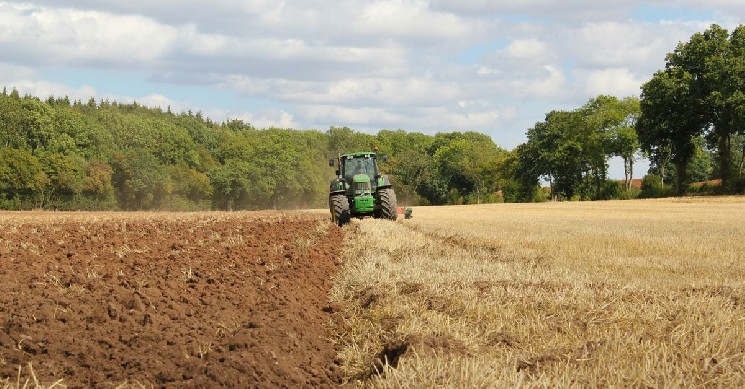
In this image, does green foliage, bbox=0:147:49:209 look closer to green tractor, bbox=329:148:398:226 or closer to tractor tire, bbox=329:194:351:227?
green tractor, bbox=329:148:398:226

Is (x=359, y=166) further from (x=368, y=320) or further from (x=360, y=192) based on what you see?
(x=368, y=320)

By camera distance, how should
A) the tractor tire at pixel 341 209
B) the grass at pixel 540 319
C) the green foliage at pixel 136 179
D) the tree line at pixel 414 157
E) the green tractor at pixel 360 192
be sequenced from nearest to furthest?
the grass at pixel 540 319 < the tractor tire at pixel 341 209 < the green tractor at pixel 360 192 < the tree line at pixel 414 157 < the green foliage at pixel 136 179

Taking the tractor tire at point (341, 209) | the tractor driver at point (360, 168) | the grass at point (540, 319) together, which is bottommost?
the grass at point (540, 319)

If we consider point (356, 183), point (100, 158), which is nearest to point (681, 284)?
point (356, 183)

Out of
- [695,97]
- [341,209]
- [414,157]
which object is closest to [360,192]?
[341,209]

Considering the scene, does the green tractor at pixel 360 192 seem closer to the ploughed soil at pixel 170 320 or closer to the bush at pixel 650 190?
the ploughed soil at pixel 170 320

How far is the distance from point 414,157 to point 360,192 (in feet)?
278

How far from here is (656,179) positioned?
71500 millimetres

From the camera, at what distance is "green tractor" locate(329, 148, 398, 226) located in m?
24.1

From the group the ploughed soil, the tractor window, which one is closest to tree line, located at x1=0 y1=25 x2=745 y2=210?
the tractor window

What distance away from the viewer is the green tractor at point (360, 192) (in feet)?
79.2

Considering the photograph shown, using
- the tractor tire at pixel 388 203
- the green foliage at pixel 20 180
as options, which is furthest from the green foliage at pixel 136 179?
the tractor tire at pixel 388 203

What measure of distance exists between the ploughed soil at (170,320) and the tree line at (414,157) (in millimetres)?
45978

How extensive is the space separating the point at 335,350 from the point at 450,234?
1363cm
